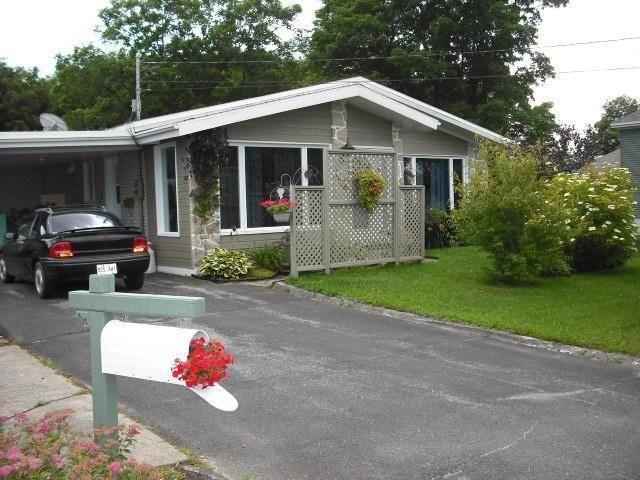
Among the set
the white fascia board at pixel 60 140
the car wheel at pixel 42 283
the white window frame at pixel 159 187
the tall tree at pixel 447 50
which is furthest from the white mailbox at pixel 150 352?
the tall tree at pixel 447 50

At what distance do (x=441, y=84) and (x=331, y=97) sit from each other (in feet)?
68.6

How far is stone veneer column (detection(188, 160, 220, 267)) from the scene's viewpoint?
1312 centimetres

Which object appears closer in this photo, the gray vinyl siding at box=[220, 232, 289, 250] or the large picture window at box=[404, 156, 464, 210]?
the gray vinyl siding at box=[220, 232, 289, 250]

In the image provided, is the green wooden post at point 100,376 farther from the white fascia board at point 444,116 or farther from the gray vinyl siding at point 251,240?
the white fascia board at point 444,116

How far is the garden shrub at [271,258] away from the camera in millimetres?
13242

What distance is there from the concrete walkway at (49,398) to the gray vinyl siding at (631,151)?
23.9 meters

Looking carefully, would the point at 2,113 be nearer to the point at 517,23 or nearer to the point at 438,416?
the point at 517,23

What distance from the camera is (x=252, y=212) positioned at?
14023mm

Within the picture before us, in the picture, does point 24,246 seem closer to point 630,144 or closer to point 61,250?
point 61,250

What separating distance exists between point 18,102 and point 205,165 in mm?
26713

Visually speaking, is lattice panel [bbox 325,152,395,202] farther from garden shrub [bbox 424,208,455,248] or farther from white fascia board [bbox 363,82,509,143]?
white fascia board [bbox 363,82,509,143]

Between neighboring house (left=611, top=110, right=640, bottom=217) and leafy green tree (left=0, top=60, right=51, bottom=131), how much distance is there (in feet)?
92.1

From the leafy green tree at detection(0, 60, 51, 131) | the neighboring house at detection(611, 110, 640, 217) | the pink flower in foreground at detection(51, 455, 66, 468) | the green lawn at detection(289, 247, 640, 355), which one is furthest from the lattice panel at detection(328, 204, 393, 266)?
the leafy green tree at detection(0, 60, 51, 131)

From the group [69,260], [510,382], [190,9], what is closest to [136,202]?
[69,260]
